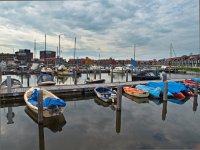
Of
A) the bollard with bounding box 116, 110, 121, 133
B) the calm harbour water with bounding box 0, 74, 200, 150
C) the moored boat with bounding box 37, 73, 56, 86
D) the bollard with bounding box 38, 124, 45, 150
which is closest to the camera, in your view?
the bollard with bounding box 38, 124, 45, 150

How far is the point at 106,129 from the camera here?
877cm

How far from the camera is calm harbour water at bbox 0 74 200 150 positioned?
7297 millimetres

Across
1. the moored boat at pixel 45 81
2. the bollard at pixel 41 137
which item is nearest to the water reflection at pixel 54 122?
the bollard at pixel 41 137

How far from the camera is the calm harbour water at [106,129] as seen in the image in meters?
7.30

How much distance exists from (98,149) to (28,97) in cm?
719

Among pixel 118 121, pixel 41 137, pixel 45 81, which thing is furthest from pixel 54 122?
pixel 45 81

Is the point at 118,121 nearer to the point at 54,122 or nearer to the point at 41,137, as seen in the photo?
the point at 54,122

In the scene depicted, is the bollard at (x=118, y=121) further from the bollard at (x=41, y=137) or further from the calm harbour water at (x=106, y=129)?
the bollard at (x=41, y=137)

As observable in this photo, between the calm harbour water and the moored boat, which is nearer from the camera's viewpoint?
the calm harbour water

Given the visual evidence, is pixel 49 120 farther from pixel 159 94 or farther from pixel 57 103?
pixel 159 94

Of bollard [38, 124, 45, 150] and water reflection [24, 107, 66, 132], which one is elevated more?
water reflection [24, 107, 66, 132]

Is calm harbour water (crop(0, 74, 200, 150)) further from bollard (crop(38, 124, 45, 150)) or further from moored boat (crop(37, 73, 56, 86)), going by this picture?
moored boat (crop(37, 73, 56, 86))

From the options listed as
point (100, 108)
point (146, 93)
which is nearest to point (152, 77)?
point (146, 93)

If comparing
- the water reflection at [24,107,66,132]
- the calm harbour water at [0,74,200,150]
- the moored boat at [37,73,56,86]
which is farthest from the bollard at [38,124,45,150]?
the moored boat at [37,73,56,86]
